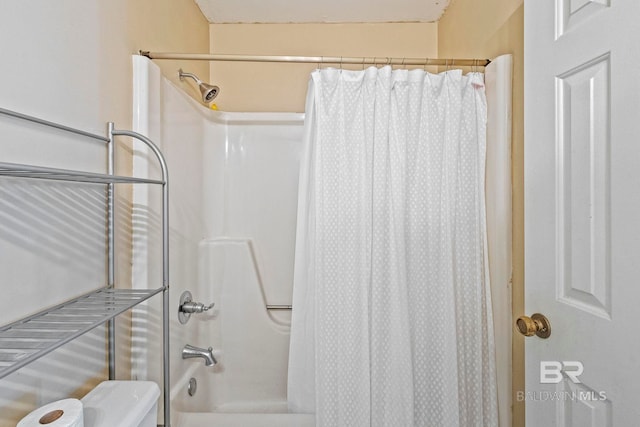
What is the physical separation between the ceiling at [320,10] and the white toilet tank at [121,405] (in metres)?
1.86

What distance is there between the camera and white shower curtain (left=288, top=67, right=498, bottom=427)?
49.9 inches

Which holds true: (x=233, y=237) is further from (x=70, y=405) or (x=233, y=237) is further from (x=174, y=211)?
(x=70, y=405)

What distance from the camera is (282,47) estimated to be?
88.0 inches

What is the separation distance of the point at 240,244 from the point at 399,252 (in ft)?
3.48

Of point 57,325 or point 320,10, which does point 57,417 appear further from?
point 320,10

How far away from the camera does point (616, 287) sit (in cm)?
74

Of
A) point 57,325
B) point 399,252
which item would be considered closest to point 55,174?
point 57,325

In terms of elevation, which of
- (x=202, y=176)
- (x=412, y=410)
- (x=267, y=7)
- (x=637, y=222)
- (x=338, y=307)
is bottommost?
(x=412, y=410)

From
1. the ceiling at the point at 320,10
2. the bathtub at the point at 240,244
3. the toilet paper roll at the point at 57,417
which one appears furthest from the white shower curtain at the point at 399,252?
the ceiling at the point at 320,10

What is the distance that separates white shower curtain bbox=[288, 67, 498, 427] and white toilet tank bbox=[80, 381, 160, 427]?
0.54 m

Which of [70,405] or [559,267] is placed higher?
[559,267]

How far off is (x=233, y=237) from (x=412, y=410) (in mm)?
1289

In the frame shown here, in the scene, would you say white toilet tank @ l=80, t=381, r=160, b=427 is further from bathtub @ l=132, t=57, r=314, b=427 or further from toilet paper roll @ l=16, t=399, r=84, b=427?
bathtub @ l=132, t=57, r=314, b=427

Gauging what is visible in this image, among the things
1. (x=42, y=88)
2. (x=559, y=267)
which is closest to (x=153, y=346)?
(x=42, y=88)
